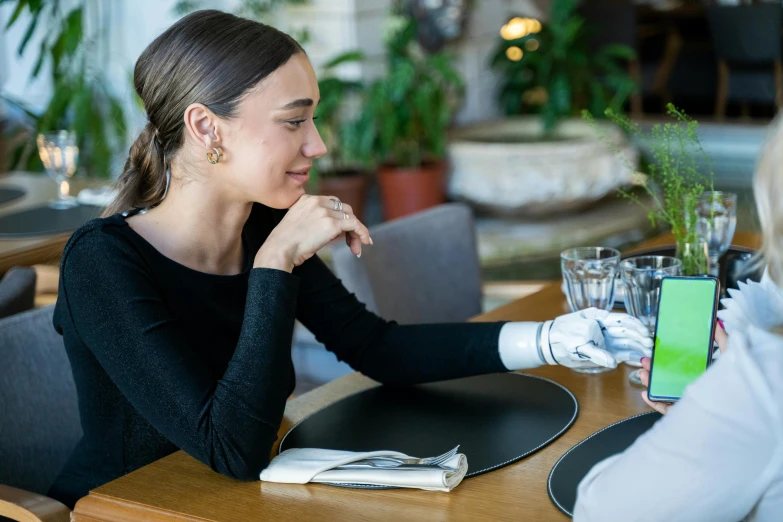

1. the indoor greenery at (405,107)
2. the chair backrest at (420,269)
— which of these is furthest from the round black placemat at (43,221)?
the indoor greenery at (405,107)

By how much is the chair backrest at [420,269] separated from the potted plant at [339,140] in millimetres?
2097

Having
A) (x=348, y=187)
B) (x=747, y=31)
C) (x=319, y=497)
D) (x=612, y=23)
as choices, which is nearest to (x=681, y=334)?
(x=319, y=497)

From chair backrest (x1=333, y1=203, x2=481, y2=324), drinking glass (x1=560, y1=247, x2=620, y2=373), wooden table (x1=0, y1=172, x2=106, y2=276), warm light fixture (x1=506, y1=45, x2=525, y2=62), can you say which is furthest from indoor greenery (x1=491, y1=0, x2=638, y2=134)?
drinking glass (x1=560, y1=247, x2=620, y2=373)

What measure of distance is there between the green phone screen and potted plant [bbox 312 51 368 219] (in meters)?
3.30

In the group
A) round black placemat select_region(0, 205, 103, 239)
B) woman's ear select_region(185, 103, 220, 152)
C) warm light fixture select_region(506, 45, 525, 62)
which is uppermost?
woman's ear select_region(185, 103, 220, 152)

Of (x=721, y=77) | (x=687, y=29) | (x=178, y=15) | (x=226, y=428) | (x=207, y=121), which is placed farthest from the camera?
(x=687, y=29)

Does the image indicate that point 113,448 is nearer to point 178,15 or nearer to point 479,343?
point 479,343

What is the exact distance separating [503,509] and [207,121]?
71 cm

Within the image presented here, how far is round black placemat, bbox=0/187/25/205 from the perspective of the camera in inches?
122

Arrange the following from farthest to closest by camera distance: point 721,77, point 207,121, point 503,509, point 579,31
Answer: point 721,77 → point 579,31 → point 207,121 → point 503,509

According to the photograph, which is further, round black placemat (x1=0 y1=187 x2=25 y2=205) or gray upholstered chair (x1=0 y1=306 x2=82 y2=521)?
round black placemat (x1=0 y1=187 x2=25 y2=205)

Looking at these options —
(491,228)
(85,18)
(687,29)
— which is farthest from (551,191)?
(687,29)

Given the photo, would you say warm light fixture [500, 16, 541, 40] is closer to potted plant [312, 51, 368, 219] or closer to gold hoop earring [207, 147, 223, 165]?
potted plant [312, 51, 368, 219]

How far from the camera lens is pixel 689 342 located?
118 centimetres
